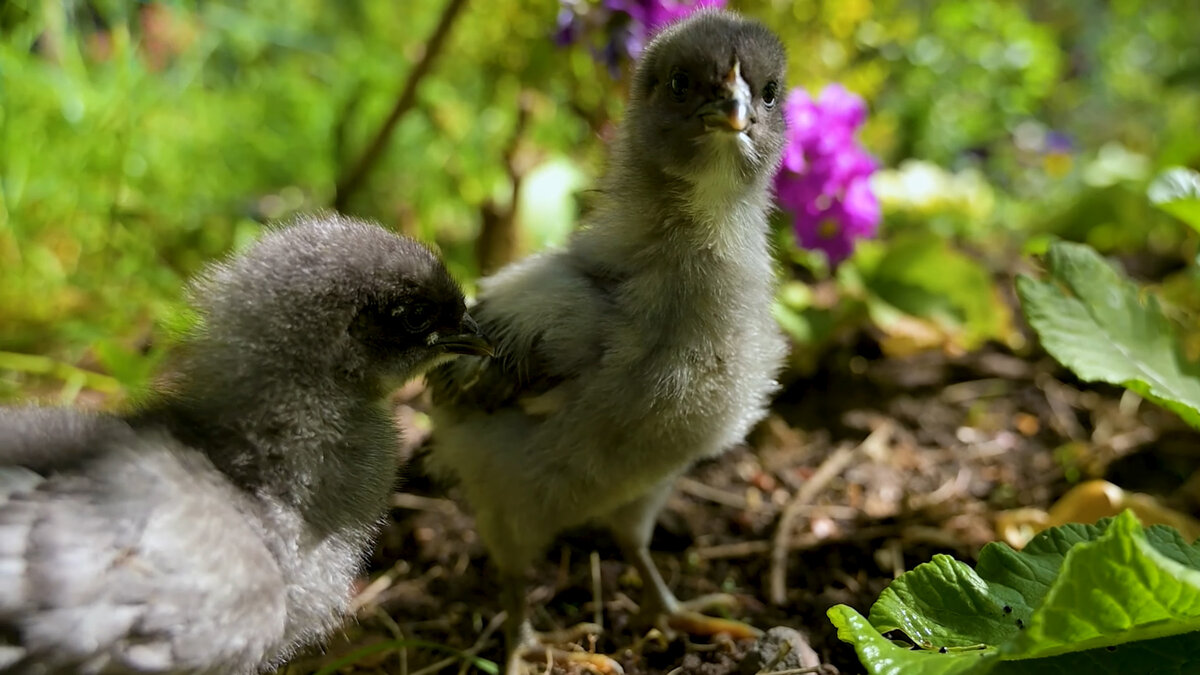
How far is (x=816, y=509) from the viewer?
2424 mm

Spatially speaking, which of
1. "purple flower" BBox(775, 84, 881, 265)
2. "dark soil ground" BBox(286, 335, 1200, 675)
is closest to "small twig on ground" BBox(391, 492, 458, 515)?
"dark soil ground" BBox(286, 335, 1200, 675)

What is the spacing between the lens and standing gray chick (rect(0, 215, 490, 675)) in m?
1.11

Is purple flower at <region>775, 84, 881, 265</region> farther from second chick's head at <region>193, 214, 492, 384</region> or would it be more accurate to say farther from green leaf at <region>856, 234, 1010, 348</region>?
second chick's head at <region>193, 214, 492, 384</region>

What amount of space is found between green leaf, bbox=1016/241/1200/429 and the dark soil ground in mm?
568

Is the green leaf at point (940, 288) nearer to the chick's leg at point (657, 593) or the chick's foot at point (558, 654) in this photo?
the chick's leg at point (657, 593)

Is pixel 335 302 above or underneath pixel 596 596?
above

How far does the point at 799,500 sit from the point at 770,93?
1.17m

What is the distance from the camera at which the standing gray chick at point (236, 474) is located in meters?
1.11

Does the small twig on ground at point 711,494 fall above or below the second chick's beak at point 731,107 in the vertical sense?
below

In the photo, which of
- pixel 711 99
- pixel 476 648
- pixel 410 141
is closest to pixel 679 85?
pixel 711 99

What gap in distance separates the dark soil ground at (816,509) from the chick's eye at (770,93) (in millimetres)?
1037

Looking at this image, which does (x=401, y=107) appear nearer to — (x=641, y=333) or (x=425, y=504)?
(x=425, y=504)

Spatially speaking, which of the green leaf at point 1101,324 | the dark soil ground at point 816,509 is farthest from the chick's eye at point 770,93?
the dark soil ground at point 816,509

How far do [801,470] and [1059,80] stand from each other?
187 inches
